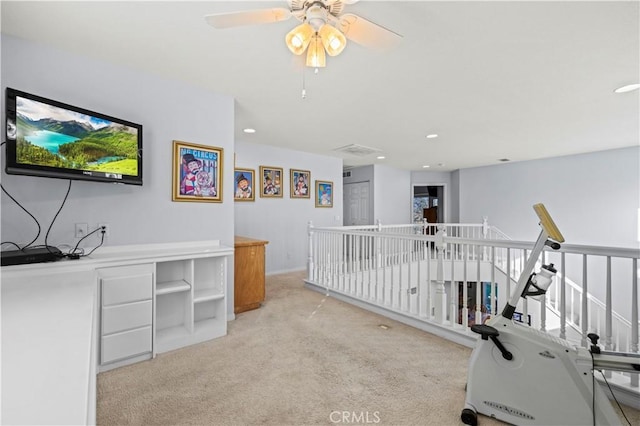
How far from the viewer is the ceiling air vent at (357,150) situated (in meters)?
5.20

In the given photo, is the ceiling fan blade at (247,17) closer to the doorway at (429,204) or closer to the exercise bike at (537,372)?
the exercise bike at (537,372)

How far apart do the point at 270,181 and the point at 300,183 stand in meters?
0.71

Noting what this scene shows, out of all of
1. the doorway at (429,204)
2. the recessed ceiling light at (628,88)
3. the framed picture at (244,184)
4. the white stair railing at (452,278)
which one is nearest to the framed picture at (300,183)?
the framed picture at (244,184)

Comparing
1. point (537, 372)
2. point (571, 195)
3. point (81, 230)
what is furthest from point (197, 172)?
point (571, 195)

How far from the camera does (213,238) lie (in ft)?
9.53

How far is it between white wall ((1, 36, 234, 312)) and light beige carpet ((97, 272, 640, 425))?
33.3 inches

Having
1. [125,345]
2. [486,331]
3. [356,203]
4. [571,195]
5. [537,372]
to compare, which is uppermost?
[571,195]

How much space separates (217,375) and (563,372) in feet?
6.88

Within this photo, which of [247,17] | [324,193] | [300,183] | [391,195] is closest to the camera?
[247,17]

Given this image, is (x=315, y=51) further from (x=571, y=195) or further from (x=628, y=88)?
(x=571, y=195)

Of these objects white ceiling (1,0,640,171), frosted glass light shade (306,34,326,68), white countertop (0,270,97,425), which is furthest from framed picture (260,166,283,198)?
white countertop (0,270,97,425)

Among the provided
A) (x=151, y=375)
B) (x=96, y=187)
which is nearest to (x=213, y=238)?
(x=96, y=187)

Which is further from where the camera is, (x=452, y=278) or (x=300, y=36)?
(x=452, y=278)

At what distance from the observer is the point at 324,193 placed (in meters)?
6.08
